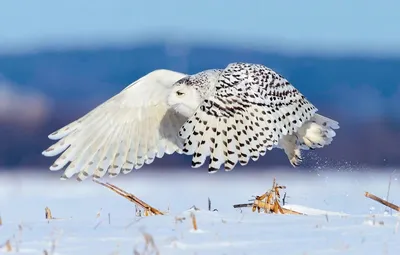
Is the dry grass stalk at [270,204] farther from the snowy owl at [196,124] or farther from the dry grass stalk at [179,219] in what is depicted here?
the dry grass stalk at [179,219]

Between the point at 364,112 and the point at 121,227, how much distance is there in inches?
1940

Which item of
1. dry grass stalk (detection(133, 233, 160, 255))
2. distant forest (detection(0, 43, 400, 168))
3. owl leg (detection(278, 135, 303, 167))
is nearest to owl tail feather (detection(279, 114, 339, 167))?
owl leg (detection(278, 135, 303, 167))

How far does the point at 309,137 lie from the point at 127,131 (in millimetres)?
1293

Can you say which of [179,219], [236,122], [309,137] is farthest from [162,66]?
[179,219]

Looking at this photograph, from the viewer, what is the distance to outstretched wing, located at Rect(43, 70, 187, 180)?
26.1ft

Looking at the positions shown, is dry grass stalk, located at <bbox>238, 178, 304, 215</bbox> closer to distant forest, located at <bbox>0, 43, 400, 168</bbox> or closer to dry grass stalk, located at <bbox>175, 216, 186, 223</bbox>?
dry grass stalk, located at <bbox>175, 216, 186, 223</bbox>

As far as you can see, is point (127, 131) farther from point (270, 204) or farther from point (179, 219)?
point (179, 219)

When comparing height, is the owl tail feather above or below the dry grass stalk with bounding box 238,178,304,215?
above

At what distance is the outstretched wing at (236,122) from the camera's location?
296 inches

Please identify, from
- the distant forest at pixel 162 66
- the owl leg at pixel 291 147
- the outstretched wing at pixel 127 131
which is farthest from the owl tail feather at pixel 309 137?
the distant forest at pixel 162 66

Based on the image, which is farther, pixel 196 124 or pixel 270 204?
pixel 196 124

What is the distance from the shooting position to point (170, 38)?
100375mm

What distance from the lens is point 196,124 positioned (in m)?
7.52

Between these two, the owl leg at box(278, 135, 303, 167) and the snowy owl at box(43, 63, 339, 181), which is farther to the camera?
the owl leg at box(278, 135, 303, 167)
